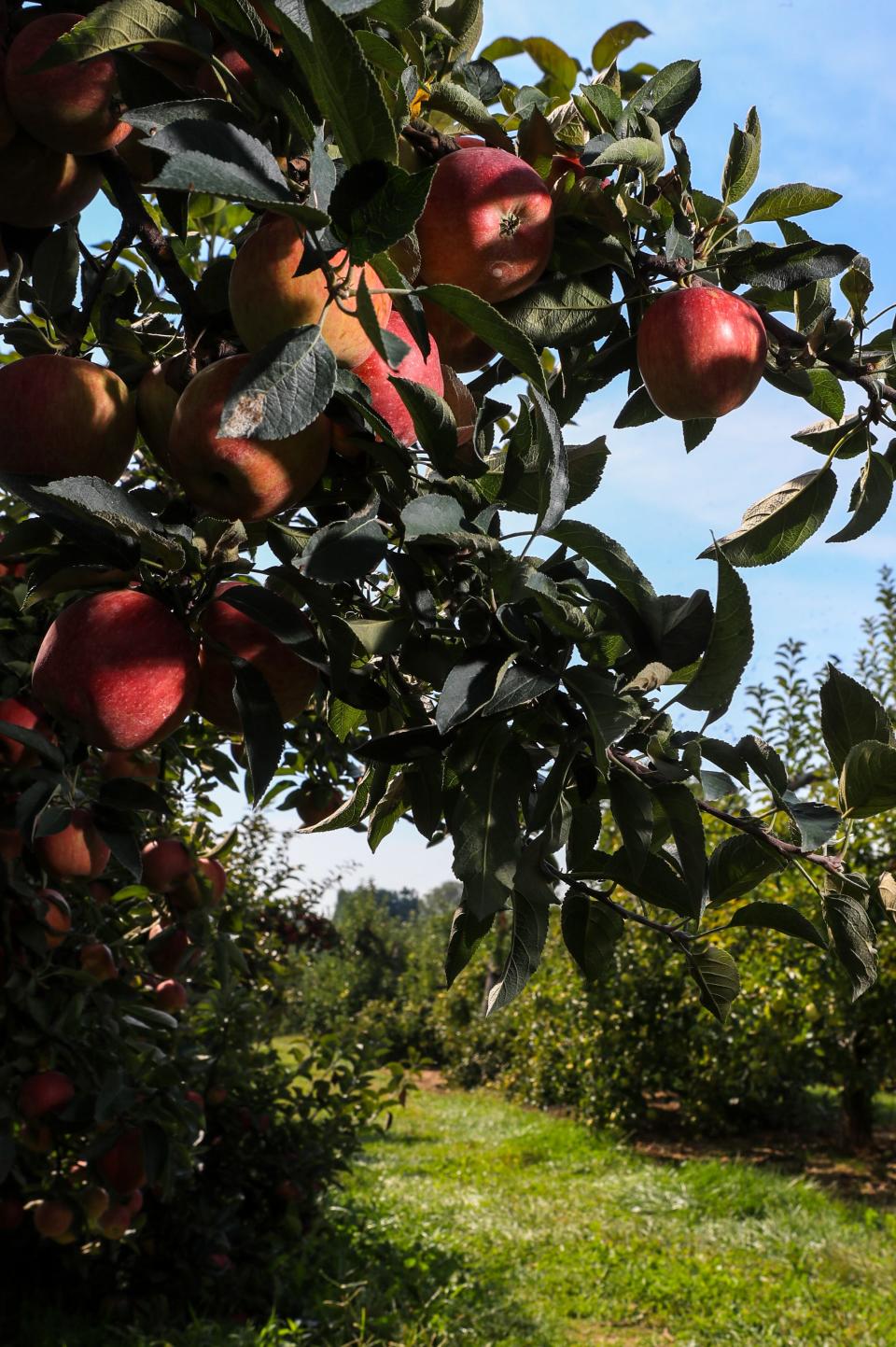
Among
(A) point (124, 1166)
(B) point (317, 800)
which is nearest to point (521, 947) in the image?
(B) point (317, 800)

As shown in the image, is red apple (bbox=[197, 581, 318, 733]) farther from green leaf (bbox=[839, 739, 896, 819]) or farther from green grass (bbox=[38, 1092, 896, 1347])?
green grass (bbox=[38, 1092, 896, 1347])

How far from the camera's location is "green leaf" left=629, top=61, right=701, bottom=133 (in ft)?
3.22

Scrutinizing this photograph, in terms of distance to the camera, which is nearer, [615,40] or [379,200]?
[379,200]

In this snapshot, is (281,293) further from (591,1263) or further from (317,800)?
(591,1263)

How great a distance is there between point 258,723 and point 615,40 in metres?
0.89

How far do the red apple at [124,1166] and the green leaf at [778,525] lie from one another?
208 cm

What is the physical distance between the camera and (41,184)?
0.89 metres

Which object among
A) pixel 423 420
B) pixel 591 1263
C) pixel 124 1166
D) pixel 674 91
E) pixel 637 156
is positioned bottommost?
pixel 591 1263

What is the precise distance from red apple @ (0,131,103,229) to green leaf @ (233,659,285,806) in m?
0.45

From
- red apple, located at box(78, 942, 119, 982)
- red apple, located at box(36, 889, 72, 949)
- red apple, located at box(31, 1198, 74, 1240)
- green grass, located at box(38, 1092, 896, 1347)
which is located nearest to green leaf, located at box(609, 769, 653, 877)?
red apple, located at box(36, 889, 72, 949)

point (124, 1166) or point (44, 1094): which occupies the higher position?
point (44, 1094)

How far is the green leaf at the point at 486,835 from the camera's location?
30.5 inches

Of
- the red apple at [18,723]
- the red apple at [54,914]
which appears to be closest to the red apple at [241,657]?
the red apple at [18,723]

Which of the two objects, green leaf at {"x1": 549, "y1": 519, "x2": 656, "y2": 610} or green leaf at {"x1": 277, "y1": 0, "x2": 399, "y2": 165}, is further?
green leaf at {"x1": 549, "y1": 519, "x2": 656, "y2": 610}
